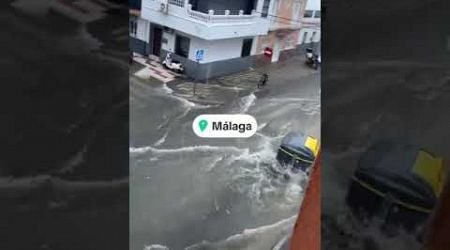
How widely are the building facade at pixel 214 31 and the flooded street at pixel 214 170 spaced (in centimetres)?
9

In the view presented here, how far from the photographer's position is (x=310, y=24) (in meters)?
1.33

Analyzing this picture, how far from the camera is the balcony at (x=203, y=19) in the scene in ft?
4.22

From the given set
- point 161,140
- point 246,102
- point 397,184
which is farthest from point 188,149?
point 397,184

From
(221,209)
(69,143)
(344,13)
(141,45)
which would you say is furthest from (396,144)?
A: (69,143)

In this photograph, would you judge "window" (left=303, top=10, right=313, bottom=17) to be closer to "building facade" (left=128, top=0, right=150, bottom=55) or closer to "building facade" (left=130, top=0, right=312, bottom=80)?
"building facade" (left=130, top=0, right=312, bottom=80)

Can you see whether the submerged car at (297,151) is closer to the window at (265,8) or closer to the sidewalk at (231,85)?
the sidewalk at (231,85)

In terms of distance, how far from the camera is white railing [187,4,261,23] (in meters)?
1.29

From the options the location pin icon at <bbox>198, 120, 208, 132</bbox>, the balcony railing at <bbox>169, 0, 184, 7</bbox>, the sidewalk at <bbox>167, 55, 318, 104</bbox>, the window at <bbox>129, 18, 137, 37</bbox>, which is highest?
the balcony railing at <bbox>169, 0, 184, 7</bbox>

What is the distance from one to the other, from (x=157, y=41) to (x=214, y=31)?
16 cm

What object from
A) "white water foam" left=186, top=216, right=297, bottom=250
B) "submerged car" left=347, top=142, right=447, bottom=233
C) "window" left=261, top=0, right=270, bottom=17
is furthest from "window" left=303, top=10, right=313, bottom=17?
"white water foam" left=186, top=216, right=297, bottom=250

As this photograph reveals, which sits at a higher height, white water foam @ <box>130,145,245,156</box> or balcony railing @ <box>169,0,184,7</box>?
balcony railing @ <box>169,0,184,7</box>

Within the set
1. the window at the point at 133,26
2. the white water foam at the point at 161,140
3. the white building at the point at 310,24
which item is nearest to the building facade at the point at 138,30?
the window at the point at 133,26

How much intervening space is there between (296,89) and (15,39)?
0.79 meters

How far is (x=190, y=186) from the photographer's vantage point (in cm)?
138
